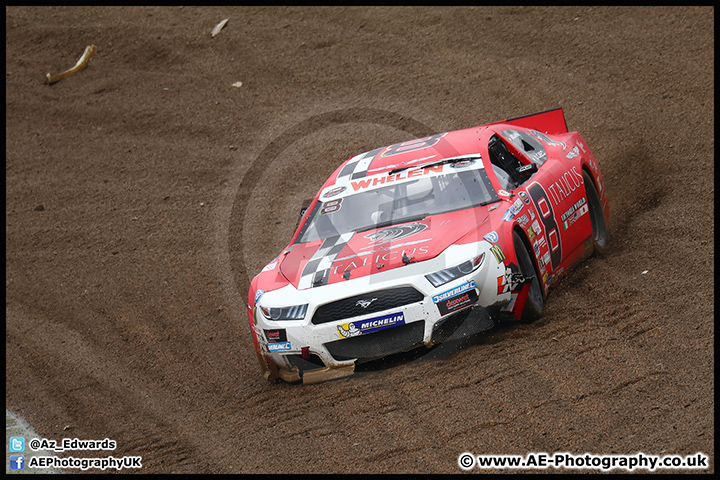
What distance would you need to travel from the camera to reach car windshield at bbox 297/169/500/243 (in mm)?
5934

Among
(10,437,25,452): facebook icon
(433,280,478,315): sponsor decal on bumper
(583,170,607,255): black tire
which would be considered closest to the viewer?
(433,280,478,315): sponsor decal on bumper

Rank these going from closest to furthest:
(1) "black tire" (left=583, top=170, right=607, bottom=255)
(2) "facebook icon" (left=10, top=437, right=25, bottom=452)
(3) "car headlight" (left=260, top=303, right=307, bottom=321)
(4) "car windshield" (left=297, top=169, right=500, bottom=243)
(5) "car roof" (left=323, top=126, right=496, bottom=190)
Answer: (3) "car headlight" (left=260, top=303, right=307, bottom=321)
(2) "facebook icon" (left=10, top=437, right=25, bottom=452)
(4) "car windshield" (left=297, top=169, right=500, bottom=243)
(5) "car roof" (left=323, top=126, right=496, bottom=190)
(1) "black tire" (left=583, top=170, right=607, bottom=255)

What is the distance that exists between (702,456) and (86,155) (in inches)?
447

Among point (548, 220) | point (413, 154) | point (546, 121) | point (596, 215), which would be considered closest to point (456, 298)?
point (548, 220)

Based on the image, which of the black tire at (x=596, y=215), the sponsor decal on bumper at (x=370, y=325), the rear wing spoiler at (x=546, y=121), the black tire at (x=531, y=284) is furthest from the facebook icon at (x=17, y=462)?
the rear wing spoiler at (x=546, y=121)

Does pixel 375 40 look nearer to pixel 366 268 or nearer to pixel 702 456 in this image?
pixel 366 268

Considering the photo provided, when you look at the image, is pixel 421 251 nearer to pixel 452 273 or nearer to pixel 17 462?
pixel 452 273

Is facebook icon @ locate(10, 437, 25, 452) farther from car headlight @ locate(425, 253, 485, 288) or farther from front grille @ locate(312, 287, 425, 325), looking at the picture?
car headlight @ locate(425, 253, 485, 288)

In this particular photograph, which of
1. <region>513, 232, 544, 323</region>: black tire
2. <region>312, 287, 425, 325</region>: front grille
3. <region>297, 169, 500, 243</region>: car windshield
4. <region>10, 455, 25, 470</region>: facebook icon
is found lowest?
<region>10, 455, 25, 470</region>: facebook icon

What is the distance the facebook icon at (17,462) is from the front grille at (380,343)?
2.43 metres

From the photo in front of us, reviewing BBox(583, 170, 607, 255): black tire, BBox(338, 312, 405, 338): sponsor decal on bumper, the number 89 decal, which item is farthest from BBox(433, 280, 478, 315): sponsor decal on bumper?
BBox(583, 170, 607, 255): black tire

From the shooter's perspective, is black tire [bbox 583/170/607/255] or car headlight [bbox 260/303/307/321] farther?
black tire [bbox 583/170/607/255]

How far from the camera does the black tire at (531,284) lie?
17.9 feet

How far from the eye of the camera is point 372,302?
5.06 meters
